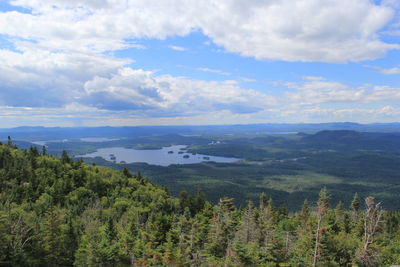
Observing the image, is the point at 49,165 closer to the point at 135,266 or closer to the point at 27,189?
the point at 27,189

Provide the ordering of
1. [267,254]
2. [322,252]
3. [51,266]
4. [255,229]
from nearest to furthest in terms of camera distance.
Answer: [322,252] → [267,254] → [51,266] → [255,229]

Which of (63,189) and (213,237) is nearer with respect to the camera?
(213,237)

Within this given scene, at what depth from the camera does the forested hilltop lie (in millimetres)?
37156

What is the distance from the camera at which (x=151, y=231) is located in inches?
2383

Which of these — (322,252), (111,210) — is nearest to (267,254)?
(322,252)

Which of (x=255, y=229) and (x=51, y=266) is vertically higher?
(x=255, y=229)

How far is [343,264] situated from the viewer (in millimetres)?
41406

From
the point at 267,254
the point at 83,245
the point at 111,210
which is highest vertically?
the point at 267,254

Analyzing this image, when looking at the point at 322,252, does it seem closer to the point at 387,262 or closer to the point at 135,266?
the point at 387,262

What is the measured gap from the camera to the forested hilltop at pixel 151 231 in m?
37.2

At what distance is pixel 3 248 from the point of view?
125 ft

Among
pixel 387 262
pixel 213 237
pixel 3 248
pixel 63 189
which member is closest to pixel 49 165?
pixel 63 189

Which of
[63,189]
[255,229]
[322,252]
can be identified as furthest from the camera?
[63,189]

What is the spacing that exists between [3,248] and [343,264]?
46578 millimetres
